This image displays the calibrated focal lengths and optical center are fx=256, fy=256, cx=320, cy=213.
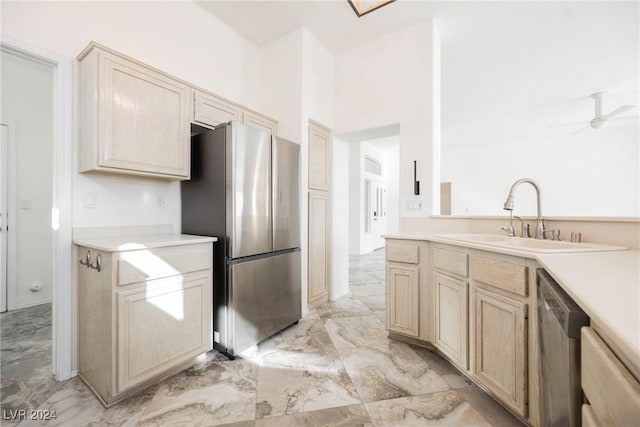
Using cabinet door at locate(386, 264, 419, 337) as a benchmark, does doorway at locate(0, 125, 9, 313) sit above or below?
above

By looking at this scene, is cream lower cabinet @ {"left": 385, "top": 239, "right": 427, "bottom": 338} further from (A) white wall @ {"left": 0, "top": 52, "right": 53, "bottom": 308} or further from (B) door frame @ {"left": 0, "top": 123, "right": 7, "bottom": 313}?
(B) door frame @ {"left": 0, "top": 123, "right": 7, "bottom": 313}

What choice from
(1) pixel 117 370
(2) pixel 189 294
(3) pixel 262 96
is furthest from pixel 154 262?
(3) pixel 262 96

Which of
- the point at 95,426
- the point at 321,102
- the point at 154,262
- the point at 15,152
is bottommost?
the point at 95,426

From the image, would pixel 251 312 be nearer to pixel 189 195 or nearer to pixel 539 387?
pixel 189 195

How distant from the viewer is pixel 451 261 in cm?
167

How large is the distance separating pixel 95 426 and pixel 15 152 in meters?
2.94

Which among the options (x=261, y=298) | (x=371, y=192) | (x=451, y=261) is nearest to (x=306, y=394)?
(x=261, y=298)

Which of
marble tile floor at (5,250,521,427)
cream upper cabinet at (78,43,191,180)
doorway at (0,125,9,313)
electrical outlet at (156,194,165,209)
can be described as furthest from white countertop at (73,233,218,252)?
doorway at (0,125,9,313)

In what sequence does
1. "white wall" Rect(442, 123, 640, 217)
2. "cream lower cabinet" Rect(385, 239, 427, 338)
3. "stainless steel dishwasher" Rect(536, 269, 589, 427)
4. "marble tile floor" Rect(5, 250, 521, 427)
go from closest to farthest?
"stainless steel dishwasher" Rect(536, 269, 589, 427) → "marble tile floor" Rect(5, 250, 521, 427) → "cream lower cabinet" Rect(385, 239, 427, 338) → "white wall" Rect(442, 123, 640, 217)

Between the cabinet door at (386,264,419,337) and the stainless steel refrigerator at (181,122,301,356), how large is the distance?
2.88 ft

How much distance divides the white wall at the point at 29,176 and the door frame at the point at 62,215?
4.83 feet

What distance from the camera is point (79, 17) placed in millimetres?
1696

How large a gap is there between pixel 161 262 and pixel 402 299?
174cm

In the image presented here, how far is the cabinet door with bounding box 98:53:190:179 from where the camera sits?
1.55 m
